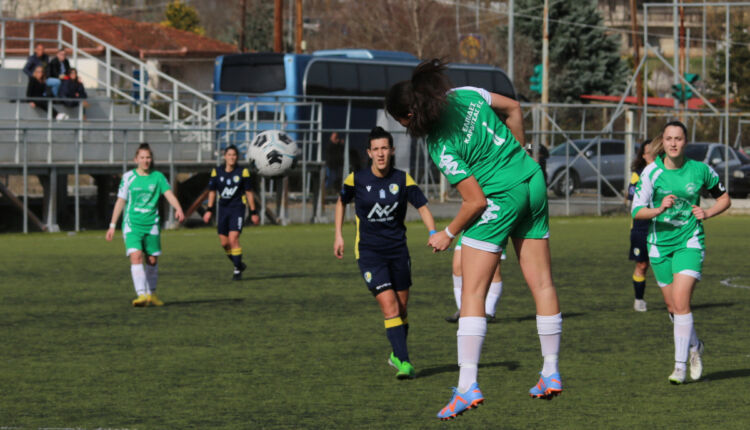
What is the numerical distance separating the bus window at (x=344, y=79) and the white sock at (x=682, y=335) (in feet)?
92.8

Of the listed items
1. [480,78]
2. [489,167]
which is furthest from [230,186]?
[480,78]

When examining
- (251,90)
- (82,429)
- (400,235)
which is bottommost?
(82,429)

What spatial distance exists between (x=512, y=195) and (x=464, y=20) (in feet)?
271

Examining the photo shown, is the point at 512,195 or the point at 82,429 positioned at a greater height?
the point at 512,195

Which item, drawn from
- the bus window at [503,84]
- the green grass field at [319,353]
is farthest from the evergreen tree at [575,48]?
the green grass field at [319,353]

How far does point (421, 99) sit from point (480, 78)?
1334 inches

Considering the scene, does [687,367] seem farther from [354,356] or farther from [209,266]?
[209,266]

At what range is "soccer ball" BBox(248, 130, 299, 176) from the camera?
2500 cm

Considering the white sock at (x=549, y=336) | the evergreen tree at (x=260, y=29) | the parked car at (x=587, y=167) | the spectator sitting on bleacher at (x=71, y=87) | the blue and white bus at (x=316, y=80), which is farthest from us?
the evergreen tree at (x=260, y=29)

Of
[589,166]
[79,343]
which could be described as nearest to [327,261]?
[79,343]

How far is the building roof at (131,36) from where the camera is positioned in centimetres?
6538

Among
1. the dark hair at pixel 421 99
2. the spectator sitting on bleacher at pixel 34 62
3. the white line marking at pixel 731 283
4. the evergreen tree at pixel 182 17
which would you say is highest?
the evergreen tree at pixel 182 17

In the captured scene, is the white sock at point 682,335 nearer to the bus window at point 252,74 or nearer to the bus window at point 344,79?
the bus window at point 252,74

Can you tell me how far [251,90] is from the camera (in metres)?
36.1
